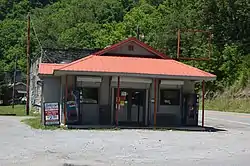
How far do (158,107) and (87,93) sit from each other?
13.6ft

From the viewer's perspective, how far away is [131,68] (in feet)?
89.4

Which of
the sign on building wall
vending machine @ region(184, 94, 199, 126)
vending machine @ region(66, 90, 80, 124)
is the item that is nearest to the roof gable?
vending machine @ region(184, 94, 199, 126)

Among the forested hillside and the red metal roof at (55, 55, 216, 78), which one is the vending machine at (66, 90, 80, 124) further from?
the forested hillside

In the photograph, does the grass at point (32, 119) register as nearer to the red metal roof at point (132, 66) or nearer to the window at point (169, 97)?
the red metal roof at point (132, 66)

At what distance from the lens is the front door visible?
28519 mm

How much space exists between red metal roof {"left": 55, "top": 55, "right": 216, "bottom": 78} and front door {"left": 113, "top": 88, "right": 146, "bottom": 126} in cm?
153

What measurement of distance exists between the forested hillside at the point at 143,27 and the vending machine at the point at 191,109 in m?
29.4

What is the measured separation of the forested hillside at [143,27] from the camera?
64.2 m

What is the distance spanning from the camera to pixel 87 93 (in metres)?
27.7

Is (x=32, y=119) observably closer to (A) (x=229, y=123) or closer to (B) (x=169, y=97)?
(B) (x=169, y=97)

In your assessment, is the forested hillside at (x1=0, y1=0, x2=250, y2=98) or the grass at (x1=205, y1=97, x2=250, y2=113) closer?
the grass at (x1=205, y1=97, x2=250, y2=113)

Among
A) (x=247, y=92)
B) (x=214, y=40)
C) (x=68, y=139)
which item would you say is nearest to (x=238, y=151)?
(x=68, y=139)

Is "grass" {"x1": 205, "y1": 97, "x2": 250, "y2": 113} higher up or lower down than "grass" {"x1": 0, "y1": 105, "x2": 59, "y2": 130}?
higher up

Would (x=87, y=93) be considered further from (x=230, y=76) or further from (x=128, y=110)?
(x=230, y=76)
